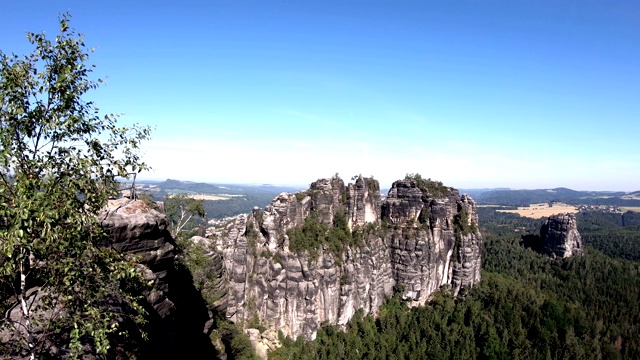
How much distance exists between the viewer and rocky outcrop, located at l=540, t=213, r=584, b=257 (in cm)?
9756

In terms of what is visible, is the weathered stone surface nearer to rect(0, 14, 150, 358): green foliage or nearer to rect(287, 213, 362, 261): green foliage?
rect(0, 14, 150, 358): green foliage

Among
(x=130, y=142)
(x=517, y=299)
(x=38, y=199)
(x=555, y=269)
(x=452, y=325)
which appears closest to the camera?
(x=38, y=199)

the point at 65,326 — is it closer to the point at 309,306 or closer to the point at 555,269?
the point at 309,306

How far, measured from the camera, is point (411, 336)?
51.9m

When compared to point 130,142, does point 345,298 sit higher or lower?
lower

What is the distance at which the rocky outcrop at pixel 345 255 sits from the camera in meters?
50.1

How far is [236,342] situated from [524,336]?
4231cm

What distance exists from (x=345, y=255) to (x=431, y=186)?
2406 cm

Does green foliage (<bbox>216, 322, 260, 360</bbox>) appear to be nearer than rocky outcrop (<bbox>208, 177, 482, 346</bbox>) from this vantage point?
Yes

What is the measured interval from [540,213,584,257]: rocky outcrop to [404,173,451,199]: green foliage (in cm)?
5110

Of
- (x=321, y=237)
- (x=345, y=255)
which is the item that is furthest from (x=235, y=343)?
(x=345, y=255)

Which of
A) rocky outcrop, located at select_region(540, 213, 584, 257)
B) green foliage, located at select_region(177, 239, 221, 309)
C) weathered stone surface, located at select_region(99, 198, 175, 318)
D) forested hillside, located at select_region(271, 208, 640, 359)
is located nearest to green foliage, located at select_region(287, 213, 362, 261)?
forested hillside, located at select_region(271, 208, 640, 359)

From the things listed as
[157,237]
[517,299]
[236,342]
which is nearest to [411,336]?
[517,299]

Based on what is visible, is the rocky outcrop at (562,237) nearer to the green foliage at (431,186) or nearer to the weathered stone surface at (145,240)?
the green foliage at (431,186)
